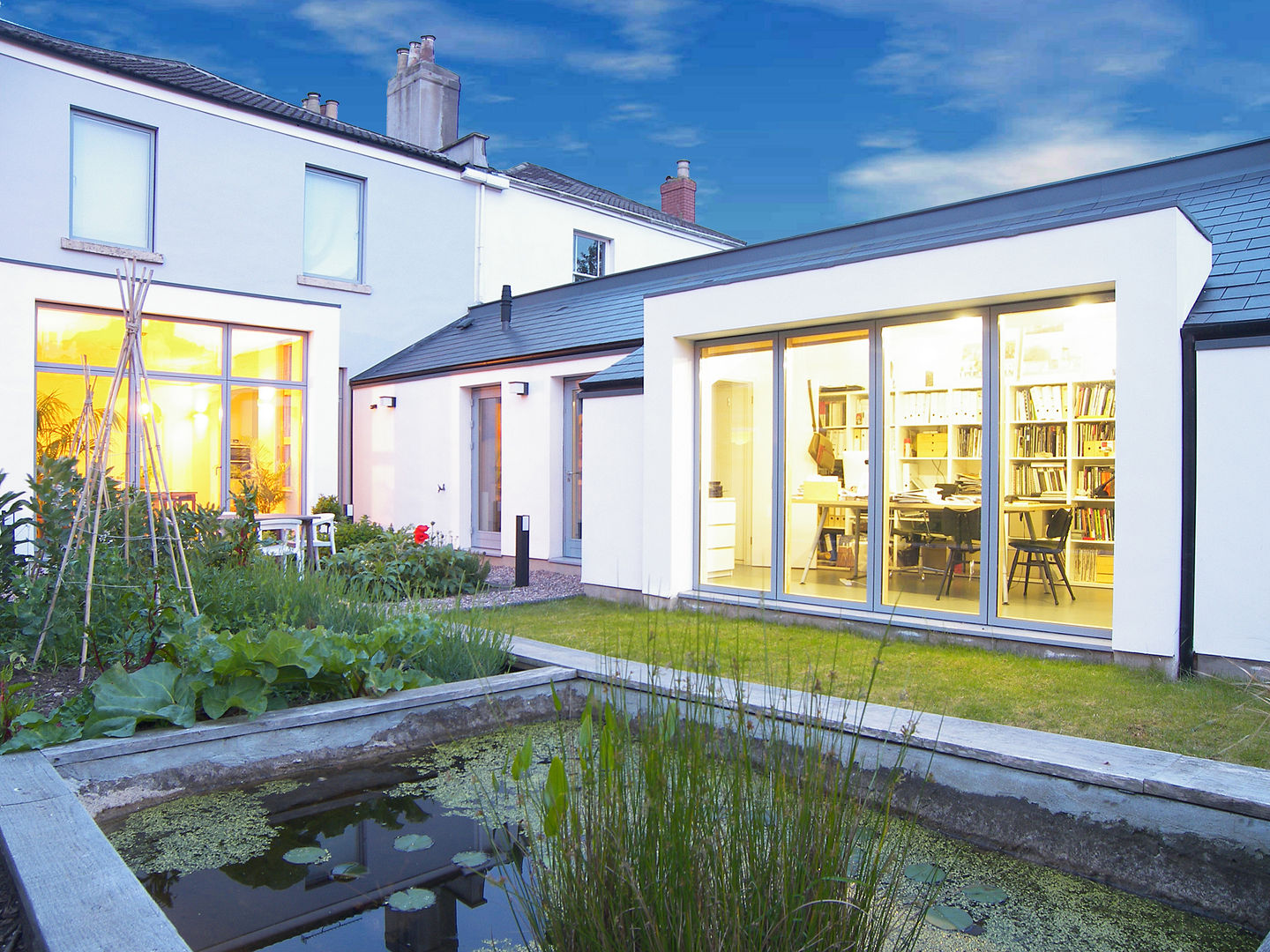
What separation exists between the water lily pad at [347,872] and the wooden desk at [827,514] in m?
4.49

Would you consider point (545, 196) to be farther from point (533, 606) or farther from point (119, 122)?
point (533, 606)

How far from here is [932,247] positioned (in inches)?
221

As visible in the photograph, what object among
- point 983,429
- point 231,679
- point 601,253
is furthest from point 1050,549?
point 601,253

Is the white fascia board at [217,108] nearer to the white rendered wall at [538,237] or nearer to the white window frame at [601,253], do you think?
the white rendered wall at [538,237]

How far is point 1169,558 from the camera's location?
15.4ft

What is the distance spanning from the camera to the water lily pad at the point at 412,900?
2326 millimetres

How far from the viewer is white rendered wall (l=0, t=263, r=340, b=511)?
26.1ft

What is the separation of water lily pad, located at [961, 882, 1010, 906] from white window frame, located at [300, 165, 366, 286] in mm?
12313

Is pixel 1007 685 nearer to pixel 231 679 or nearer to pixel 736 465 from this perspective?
pixel 736 465

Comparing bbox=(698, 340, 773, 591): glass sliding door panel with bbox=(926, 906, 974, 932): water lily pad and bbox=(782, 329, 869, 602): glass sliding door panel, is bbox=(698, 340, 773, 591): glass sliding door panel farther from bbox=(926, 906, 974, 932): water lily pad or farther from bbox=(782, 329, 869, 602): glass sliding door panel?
bbox=(926, 906, 974, 932): water lily pad

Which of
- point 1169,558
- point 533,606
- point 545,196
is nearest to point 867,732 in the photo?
point 1169,558

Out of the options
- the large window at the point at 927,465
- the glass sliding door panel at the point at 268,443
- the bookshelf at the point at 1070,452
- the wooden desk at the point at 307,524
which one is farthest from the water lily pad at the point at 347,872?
the glass sliding door panel at the point at 268,443

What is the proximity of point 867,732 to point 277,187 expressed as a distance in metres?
11.9

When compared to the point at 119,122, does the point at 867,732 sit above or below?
below
